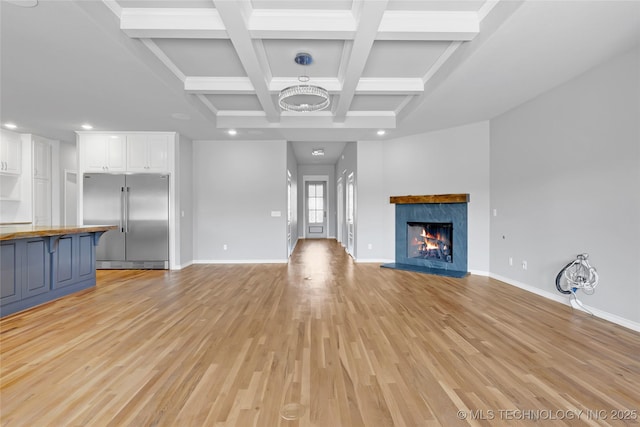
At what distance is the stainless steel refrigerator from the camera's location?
18.4ft

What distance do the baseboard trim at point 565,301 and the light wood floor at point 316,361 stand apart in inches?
4.5

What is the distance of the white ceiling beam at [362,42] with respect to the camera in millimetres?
2363

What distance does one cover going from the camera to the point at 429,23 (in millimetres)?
2688

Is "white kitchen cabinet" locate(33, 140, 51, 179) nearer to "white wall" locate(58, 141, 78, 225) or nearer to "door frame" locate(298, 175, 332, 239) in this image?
"white wall" locate(58, 141, 78, 225)

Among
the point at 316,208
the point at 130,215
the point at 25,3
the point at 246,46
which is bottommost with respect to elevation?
the point at 130,215

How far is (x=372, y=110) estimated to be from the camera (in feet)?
17.1

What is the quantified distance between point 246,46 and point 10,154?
19.4 ft

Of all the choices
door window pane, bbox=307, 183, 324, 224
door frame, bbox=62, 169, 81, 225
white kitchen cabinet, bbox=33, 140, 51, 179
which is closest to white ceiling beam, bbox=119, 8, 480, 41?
white kitchen cabinet, bbox=33, 140, 51, 179

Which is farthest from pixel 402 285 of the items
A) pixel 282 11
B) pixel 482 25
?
pixel 282 11

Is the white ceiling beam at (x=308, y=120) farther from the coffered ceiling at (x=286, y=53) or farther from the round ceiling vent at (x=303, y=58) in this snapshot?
the round ceiling vent at (x=303, y=58)

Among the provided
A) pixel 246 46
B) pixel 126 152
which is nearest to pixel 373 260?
pixel 246 46

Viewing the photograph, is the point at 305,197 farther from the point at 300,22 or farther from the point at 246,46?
the point at 300,22

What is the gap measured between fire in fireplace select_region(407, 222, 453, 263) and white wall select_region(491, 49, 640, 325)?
905 millimetres

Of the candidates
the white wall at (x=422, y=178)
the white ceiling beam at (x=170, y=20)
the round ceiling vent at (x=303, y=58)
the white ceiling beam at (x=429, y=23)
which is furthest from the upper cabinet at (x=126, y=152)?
the white ceiling beam at (x=429, y=23)
